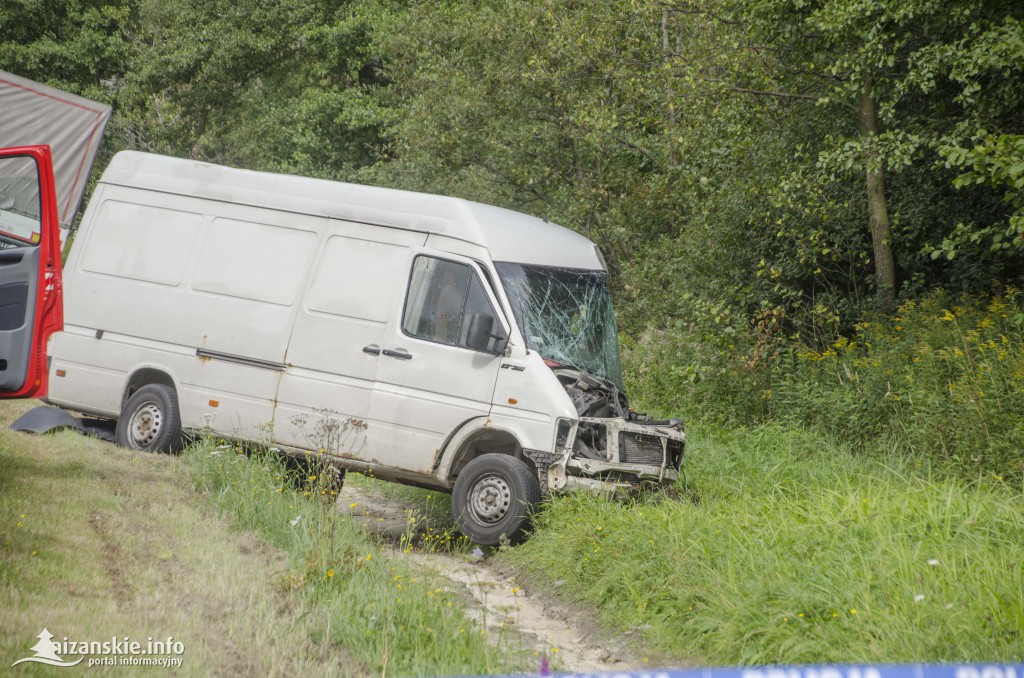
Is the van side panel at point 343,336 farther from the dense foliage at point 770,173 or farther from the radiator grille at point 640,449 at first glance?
the dense foliage at point 770,173

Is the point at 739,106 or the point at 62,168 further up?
the point at 739,106

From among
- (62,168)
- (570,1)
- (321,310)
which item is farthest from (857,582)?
(570,1)

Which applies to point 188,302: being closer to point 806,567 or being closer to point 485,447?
point 485,447

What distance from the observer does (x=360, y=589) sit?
17.9ft

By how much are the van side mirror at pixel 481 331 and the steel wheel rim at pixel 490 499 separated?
1002 mm

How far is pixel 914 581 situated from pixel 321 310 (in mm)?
5263

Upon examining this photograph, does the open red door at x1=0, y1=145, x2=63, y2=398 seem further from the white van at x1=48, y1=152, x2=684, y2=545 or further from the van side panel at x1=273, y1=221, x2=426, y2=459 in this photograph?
the van side panel at x1=273, y1=221, x2=426, y2=459

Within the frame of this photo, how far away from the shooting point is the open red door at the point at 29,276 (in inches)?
282

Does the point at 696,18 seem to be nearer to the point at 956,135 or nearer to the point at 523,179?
the point at 523,179

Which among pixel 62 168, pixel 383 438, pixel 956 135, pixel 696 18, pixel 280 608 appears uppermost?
pixel 696 18

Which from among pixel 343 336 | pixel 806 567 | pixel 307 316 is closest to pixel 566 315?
pixel 343 336

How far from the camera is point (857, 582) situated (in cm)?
517

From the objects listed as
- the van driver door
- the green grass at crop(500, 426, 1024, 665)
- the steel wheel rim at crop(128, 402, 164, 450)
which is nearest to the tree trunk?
the green grass at crop(500, 426, 1024, 665)

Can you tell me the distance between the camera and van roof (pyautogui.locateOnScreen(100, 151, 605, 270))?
835 centimetres
